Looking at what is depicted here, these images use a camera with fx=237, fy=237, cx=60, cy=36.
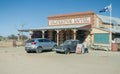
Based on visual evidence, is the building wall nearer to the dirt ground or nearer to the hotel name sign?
the hotel name sign

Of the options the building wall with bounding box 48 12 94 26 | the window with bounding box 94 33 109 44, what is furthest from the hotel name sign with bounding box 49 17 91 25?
the window with bounding box 94 33 109 44

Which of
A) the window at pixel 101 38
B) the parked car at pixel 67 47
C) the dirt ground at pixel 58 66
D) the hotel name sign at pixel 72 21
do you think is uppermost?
the hotel name sign at pixel 72 21

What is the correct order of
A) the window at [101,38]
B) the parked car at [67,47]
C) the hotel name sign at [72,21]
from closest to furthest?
the parked car at [67,47], the window at [101,38], the hotel name sign at [72,21]

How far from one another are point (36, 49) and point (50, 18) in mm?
18561

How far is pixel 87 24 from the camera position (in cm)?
3700

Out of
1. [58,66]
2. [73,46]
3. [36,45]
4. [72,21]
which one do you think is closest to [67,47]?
[73,46]

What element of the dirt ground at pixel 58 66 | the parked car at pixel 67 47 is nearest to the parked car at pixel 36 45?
the parked car at pixel 67 47

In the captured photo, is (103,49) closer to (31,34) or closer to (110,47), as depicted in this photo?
(110,47)

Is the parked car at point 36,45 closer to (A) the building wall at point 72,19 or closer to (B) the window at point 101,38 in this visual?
(B) the window at point 101,38

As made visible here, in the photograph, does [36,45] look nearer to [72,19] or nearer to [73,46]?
[73,46]

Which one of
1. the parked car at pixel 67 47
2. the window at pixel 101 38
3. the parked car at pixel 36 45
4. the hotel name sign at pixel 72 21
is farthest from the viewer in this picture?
the hotel name sign at pixel 72 21

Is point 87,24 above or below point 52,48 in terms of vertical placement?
above

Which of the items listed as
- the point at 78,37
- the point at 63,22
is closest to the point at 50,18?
the point at 63,22

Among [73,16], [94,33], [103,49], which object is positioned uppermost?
[73,16]
